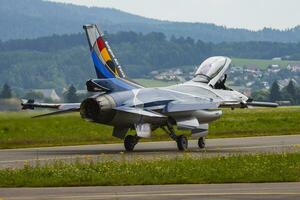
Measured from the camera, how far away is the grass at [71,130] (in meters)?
47.7

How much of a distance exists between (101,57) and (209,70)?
5.51 m

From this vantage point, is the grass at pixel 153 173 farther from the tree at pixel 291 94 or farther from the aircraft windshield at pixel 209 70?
the tree at pixel 291 94

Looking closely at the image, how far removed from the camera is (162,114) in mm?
40000

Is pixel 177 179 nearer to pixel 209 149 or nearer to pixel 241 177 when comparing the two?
pixel 241 177

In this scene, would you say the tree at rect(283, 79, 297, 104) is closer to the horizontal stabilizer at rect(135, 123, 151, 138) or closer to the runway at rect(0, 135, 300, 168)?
the runway at rect(0, 135, 300, 168)

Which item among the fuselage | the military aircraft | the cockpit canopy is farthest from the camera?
the cockpit canopy

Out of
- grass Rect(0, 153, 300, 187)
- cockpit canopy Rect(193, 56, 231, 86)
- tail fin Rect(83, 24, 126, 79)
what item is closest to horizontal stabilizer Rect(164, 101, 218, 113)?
tail fin Rect(83, 24, 126, 79)

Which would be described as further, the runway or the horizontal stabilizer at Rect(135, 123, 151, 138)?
the horizontal stabilizer at Rect(135, 123, 151, 138)

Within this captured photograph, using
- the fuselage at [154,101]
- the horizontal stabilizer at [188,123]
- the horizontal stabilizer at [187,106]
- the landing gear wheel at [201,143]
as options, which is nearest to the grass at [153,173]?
the fuselage at [154,101]

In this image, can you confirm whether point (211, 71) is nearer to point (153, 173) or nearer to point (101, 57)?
point (101, 57)

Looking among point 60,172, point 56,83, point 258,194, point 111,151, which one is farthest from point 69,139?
point 56,83

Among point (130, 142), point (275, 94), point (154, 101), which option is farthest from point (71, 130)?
point (275, 94)

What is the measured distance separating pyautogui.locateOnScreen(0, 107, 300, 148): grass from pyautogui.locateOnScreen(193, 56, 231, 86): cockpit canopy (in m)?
7.01

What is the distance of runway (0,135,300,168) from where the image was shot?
34.9 meters
